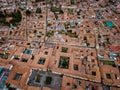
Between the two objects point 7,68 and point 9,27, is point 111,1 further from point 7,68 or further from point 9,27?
point 7,68

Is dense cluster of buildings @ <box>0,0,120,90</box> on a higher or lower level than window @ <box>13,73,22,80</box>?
higher

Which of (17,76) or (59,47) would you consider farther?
(59,47)

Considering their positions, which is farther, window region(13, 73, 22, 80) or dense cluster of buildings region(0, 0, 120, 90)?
window region(13, 73, 22, 80)

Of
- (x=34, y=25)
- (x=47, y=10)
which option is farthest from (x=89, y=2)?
(x=34, y=25)

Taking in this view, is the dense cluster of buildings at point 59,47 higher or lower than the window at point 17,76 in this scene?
higher

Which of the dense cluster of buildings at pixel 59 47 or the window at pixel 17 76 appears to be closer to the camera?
the dense cluster of buildings at pixel 59 47

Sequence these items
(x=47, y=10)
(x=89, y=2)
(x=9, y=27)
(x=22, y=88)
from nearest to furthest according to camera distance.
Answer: (x=22, y=88) → (x=9, y=27) → (x=47, y=10) → (x=89, y=2)

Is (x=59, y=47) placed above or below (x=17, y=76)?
above

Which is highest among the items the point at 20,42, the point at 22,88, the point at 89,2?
the point at 89,2
